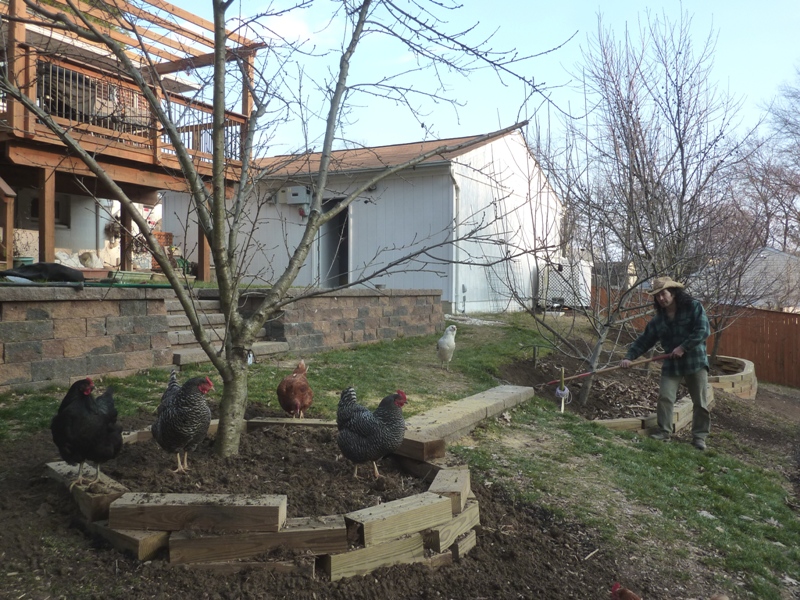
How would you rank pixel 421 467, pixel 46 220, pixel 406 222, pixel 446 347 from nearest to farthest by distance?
pixel 421 467 < pixel 446 347 < pixel 46 220 < pixel 406 222

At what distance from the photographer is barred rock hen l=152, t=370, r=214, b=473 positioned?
369 cm

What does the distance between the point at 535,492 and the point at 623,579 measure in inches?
38.1

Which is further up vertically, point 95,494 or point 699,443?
point 95,494

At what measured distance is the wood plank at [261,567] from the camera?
2.99 m

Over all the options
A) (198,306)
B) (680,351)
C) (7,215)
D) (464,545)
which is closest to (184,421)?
(464,545)

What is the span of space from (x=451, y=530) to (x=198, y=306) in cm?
605

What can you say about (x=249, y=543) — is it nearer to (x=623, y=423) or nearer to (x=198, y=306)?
(x=623, y=423)

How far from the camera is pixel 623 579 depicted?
3.61 m

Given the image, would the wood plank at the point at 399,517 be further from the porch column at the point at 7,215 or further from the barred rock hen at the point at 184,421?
the porch column at the point at 7,215

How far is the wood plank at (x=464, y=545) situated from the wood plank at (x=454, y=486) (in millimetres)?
151

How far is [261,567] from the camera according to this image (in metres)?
3.00

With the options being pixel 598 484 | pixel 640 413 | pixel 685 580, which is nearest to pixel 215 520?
pixel 685 580

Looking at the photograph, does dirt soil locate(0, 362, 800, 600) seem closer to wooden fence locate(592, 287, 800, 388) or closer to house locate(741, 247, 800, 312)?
house locate(741, 247, 800, 312)

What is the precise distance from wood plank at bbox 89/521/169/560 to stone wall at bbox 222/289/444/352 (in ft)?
16.4
